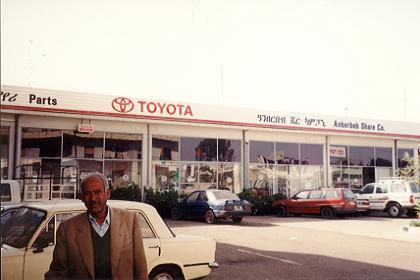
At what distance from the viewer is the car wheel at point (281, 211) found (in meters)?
24.0

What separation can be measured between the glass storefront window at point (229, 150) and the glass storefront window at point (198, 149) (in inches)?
14.3

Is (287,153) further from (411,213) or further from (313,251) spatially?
(313,251)

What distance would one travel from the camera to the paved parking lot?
914 centimetres

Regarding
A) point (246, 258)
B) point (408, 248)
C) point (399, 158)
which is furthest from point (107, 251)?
point (399, 158)

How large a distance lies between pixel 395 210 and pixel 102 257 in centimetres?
2267

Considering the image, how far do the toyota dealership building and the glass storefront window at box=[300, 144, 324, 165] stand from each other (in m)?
0.06

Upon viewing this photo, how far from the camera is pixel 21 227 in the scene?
18.9ft

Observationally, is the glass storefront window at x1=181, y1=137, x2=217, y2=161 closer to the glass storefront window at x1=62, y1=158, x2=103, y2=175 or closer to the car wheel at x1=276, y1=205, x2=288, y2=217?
the car wheel at x1=276, y1=205, x2=288, y2=217

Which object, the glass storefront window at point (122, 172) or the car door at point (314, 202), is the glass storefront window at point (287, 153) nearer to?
the car door at point (314, 202)

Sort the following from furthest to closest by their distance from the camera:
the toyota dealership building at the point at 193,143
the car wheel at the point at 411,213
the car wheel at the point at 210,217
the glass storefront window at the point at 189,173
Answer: the glass storefront window at the point at 189,173 < the car wheel at the point at 411,213 < the toyota dealership building at the point at 193,143 < the car wheel at the point at 210,217

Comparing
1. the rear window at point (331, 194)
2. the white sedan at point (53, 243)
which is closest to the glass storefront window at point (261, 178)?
the rear window at point (331, 194)

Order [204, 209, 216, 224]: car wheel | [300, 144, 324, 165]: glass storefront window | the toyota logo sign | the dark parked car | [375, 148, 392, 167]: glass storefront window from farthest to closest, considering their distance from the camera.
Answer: [375, 148, 392, 167]: glass storefront window < [300, 144, 324, 165]: glass storefront window < the toyota logo sign < [204, 209, 216, 224]: car wheel < the dark parked car

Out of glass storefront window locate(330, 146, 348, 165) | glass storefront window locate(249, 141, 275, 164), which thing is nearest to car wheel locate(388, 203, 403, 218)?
glass storefront window locate(330, 146, 348, 165)

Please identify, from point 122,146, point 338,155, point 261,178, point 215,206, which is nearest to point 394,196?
point 338,155
